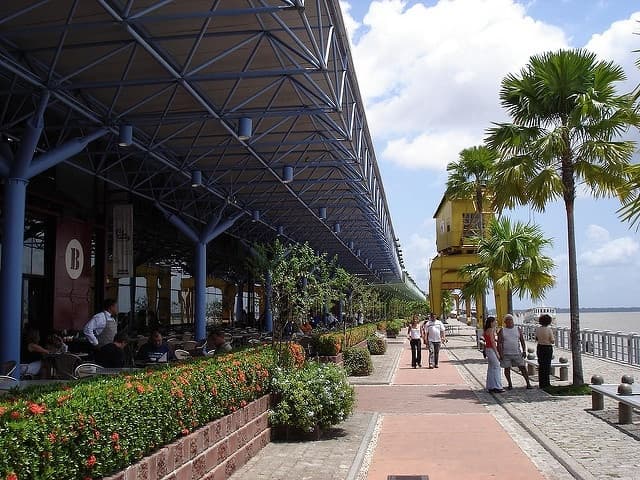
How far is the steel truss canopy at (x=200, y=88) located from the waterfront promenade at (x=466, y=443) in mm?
6058

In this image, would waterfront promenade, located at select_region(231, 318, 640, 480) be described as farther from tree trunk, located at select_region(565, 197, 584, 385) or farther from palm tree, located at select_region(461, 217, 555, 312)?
palm tree, located at select_region(461, 217, 555, 312)

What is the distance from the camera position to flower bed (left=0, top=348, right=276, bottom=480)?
4.26m

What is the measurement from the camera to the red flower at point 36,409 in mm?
4540

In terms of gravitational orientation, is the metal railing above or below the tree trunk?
below

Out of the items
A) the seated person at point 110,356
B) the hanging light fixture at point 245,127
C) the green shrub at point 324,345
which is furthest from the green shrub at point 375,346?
the seated person at point 110,356

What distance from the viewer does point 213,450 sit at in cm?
740

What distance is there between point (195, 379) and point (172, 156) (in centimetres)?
1494

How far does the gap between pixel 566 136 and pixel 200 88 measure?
7.99 metres

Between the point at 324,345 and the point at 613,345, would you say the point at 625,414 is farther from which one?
the point at 613,345

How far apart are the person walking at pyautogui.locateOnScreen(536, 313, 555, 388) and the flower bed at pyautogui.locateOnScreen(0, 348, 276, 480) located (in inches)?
349

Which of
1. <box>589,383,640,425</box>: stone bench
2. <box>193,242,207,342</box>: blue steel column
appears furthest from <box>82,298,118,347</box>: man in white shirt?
<box>193,242,207,342</box>: blue steel column

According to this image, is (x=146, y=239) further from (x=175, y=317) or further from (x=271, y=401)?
(x=271, y=401)

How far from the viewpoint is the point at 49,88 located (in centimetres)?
1302

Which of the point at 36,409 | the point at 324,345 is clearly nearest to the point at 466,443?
the point at 36,409
